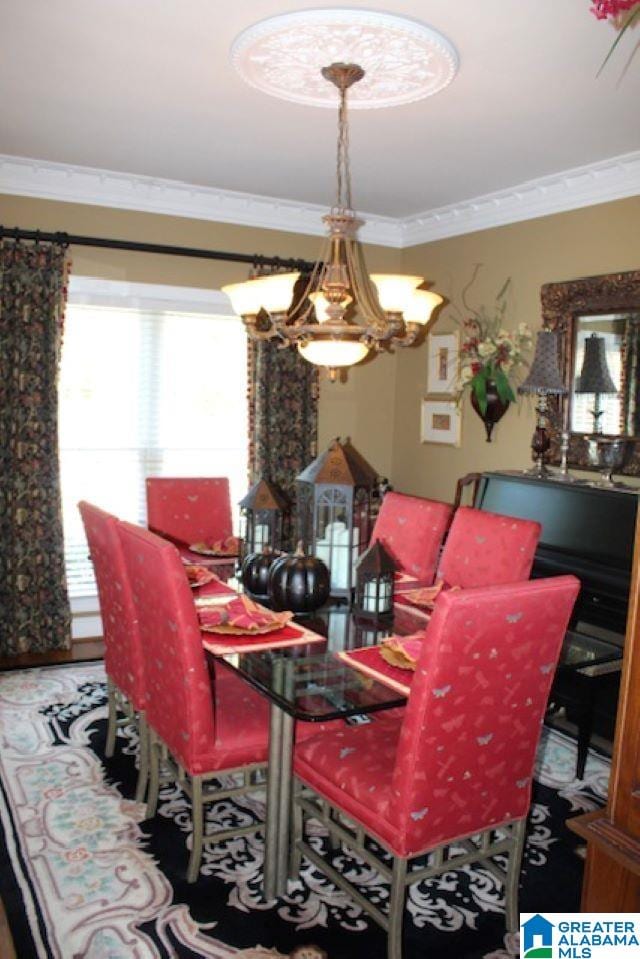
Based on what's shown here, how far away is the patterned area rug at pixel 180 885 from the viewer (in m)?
2.27

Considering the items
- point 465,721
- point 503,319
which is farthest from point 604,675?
point 503,319

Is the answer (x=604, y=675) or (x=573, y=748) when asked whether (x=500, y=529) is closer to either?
(x=604, y=675)

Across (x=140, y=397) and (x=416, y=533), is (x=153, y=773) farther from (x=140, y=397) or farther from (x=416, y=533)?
(x=140, y=397)

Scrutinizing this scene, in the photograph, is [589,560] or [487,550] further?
[589,560]

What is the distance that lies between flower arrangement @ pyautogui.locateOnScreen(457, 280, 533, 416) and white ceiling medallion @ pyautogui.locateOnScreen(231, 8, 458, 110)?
1.96 m

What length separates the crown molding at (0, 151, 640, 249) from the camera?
4.18 m

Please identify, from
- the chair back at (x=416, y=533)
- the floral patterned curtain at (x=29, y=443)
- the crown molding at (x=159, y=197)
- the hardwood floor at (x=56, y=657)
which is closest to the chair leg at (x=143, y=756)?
the chair back at (x=416, y=533)

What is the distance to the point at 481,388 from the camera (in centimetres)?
483

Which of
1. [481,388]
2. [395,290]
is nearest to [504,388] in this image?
[481,388]

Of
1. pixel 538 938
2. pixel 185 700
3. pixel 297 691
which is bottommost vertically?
pixel 538 938

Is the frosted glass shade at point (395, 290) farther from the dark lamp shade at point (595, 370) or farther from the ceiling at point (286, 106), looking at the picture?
Result: the dark lamp shade at point (595, 370)

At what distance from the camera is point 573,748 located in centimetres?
364

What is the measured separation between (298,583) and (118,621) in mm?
734

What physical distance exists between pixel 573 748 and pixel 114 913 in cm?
217
